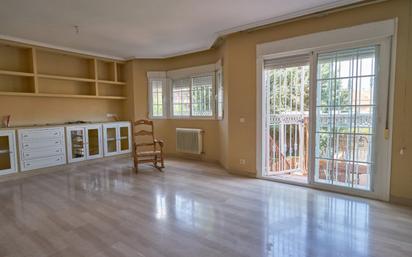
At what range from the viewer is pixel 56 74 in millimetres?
4961

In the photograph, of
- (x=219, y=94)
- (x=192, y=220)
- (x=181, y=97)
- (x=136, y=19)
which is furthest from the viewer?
(x=181, y=97)

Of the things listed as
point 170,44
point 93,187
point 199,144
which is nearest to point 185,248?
point 93,187

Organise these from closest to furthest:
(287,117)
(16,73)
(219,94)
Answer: (287,117), (16,73), (219,94)

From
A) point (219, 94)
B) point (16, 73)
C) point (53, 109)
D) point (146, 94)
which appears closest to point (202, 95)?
point (219, 94)

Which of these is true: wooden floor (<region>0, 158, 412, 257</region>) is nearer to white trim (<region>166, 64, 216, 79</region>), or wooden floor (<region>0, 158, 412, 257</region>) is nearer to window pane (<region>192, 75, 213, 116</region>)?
window pane (<region>192, 75, 213, 116</region>)

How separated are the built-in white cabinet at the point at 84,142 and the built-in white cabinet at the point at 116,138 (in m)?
0.15

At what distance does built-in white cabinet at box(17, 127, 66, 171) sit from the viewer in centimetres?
411

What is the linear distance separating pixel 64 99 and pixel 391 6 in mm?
5942

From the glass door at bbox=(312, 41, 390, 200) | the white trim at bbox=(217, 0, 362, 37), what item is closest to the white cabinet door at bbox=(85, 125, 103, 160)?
the white trim at bbox=(217, 0, 362, 37)

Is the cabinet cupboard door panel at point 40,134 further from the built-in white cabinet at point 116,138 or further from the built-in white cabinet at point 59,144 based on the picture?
the built-in white cabinet at point 116,138

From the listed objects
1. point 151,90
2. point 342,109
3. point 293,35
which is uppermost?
point 293,35

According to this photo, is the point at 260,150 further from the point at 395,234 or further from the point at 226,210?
the point at 395,234

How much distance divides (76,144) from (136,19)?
9.79 feet

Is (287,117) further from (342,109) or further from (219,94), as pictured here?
(219,94)
